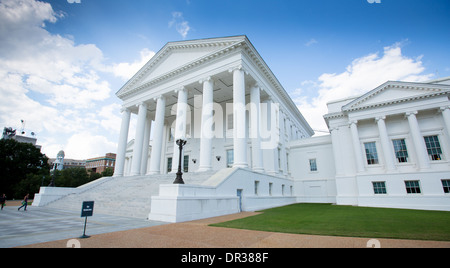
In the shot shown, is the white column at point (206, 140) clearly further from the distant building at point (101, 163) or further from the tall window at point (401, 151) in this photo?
the distant building at point (101, 163)

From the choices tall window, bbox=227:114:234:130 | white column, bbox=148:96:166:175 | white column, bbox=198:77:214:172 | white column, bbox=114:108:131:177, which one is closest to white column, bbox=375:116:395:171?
tall window, bbox=227:114:234:130

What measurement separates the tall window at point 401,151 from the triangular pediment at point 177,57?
20.2m

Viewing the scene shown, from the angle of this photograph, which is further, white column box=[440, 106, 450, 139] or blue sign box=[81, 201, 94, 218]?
white column box=[440, 106, 450, 139]

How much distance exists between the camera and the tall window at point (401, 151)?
2267 centimetres

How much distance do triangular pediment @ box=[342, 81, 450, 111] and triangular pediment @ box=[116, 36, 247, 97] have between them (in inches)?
611

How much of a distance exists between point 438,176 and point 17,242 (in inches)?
1160

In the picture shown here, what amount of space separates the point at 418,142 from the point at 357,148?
208 inches

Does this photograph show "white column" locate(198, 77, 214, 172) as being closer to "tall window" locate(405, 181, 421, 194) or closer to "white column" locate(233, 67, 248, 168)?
"white column" locate(233, 67, 248, 168)

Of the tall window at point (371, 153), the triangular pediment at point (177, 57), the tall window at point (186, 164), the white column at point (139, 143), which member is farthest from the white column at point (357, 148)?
the white column at point (139, 143)

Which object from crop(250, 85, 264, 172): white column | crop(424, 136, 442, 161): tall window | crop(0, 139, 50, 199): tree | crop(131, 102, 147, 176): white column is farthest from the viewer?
crop(0, 139, 50, 199): tree

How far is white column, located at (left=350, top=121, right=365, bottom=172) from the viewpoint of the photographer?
23.6m

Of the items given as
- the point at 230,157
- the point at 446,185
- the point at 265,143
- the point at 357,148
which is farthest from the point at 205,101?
the point at 446,185

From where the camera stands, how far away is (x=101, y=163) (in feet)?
360
